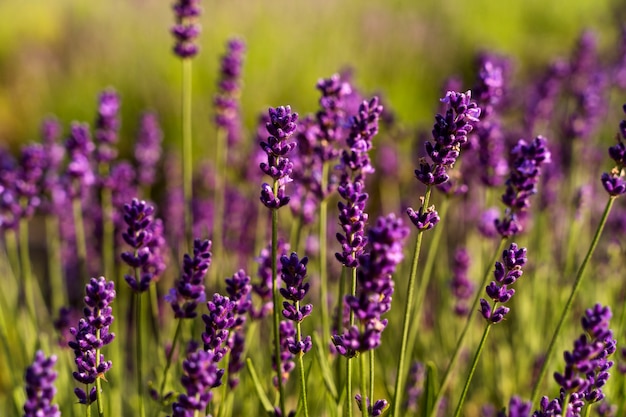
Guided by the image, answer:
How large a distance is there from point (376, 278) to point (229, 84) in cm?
214

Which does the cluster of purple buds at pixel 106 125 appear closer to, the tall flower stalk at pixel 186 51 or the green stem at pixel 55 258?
the tall flower stalk at pixel 186 51

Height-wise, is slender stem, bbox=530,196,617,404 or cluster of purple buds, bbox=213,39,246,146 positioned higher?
cluster of purple buds, bbox=213,39,246,146

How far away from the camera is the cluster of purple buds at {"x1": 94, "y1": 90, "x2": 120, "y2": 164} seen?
340 centimetres

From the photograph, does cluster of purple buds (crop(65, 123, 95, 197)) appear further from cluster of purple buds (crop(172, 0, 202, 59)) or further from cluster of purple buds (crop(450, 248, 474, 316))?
cluster of purple buds (crop(450, 248, 474, 316))

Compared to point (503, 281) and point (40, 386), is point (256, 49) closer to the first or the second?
point (503, 281)

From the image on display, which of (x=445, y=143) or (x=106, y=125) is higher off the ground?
(x=106, y=125)

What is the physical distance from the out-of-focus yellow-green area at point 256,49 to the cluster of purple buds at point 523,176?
18.0 ft

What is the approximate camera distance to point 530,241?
455 cm

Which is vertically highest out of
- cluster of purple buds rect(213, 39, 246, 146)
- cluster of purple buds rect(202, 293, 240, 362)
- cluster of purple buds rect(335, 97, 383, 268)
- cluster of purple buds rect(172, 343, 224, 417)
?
cluster of purple buds rect(213, 39, 246, 146)

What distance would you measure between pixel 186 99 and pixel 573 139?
2007 millimetres

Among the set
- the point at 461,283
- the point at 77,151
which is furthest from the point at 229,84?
the point at 461,283

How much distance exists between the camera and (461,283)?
3.39 metres

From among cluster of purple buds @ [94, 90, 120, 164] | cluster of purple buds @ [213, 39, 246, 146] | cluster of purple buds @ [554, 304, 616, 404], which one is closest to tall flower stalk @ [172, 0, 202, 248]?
cluster of purple buds @ [213, 39, 246, 146]

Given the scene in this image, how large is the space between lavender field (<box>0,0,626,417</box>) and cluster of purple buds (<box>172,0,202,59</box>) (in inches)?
0.6
